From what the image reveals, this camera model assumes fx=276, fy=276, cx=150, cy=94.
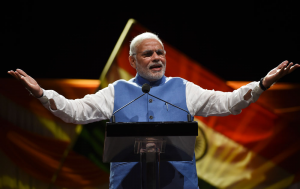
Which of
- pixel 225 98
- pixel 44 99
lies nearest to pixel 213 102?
pixel 225 98

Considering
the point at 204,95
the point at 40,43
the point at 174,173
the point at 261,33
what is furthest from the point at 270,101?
the point at 40,43

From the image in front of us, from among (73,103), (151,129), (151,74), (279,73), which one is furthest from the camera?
(151,74)

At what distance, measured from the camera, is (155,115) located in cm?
159

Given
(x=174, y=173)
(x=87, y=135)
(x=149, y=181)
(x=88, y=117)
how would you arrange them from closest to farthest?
(x=149, y=181), (x=174, y=173), (x=88, y=117), (x=87, y=135)

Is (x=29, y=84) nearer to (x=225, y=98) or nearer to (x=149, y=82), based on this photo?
(x=149, y=82)

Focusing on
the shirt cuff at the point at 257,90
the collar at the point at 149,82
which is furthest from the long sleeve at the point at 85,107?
the shirt cuff at the point at 257,90

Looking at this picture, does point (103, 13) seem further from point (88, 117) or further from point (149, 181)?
point (149, 181)

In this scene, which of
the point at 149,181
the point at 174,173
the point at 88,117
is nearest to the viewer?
the point at 149,181

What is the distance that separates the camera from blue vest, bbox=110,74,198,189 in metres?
1.49

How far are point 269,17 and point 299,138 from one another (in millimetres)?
1394

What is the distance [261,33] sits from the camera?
124 inches

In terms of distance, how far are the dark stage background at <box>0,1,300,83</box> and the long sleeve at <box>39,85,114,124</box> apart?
4.70 feet

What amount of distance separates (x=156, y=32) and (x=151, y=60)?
1.41 metres

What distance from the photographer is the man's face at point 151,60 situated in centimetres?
174
